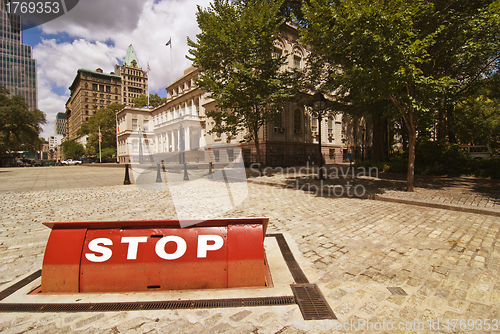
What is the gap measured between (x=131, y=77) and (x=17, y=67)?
40790 millimetres

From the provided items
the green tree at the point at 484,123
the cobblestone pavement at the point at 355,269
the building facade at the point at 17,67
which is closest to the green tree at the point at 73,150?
the building facade at the point at 17,67

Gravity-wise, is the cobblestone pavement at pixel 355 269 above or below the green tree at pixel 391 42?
below

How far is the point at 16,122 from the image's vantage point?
36.2m

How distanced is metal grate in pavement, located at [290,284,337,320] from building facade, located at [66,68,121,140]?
130 metres

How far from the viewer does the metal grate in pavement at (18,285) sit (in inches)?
105

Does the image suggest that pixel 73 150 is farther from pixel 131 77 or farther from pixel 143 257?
pixel 143 257

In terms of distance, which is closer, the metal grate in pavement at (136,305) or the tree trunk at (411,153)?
the metal grate in pavement at (136,305)

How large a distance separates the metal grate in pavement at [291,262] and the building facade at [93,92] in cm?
12862

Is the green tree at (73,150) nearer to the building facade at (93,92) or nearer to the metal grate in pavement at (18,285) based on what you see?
the building facade at (93,92)

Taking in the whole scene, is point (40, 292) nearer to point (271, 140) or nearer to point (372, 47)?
point (372, 47)

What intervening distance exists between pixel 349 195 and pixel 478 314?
684 centimetres

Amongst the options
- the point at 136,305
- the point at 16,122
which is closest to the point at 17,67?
the point at 16,122

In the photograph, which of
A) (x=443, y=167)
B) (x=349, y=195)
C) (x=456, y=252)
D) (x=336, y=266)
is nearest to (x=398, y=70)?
(x=349, y=195)

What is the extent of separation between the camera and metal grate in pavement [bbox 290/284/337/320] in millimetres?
2334
